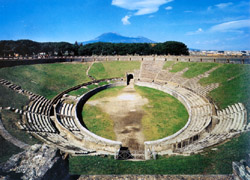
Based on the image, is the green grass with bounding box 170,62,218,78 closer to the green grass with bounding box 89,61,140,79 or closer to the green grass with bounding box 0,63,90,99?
the green grass with bounding box 89,61,140,79

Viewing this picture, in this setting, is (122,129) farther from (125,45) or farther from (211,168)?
(125,45)

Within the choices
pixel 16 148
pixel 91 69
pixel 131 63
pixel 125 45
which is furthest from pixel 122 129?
pixel 125 45

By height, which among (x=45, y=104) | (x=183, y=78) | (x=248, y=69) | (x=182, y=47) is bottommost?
(x=45, y=104)

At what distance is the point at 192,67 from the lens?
41438 millimetres

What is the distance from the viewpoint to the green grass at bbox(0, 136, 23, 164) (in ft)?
36.8

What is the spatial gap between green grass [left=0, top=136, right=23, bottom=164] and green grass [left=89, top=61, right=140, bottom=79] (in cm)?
3238

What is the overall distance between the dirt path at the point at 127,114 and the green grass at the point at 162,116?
956 mm

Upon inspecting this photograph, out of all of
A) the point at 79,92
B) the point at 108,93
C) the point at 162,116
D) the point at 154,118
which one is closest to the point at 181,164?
the point at 154,118

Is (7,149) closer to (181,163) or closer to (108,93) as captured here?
(181,163)

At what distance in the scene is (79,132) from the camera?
20125 millimetres

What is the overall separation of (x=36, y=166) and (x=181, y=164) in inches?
334

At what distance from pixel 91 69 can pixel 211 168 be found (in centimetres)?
4169

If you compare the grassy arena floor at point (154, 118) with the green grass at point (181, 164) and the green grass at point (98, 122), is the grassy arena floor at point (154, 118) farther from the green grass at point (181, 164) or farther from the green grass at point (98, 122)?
the green grass at point (181, 164)

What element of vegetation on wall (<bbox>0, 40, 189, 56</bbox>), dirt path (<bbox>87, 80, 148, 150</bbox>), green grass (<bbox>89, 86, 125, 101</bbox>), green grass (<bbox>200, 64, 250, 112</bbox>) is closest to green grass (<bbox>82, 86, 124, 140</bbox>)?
dirt path (<bbox>87, 80, 148, 150</bbox>)
